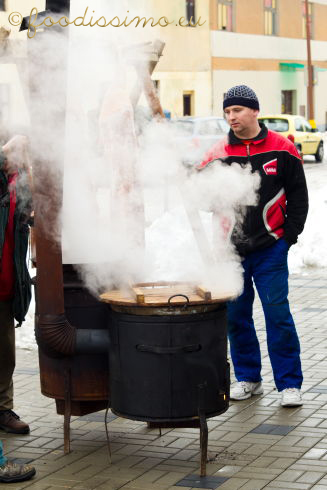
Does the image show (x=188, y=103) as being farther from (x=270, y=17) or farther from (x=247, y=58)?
(x=270, y=17)

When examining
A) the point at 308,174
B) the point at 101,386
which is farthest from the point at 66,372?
the point at 308,174

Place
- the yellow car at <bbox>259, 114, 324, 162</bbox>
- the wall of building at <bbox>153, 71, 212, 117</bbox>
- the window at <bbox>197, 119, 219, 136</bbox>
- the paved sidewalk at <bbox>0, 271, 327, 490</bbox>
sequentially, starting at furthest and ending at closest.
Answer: the wall of building at <bbox>153, 71, 212, 117</bbox> → the yellow car at <bbox>259, 114, 324, 162</bbox> → the window at <bbox>197, 119, 219, 136</bbox> → the paved sidewalk at <bbox>0, 271, 327, 490</bbox>

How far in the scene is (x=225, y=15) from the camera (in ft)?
130

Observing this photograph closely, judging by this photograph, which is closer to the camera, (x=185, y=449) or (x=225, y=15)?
(x=185, y=449)

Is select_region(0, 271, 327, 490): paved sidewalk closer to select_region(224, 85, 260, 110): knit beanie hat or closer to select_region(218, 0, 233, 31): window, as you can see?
select_region(224, 85, 260, 110): knit beanie hat

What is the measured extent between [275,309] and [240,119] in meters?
1.14

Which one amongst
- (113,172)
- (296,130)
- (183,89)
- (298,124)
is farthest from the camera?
(183,89)

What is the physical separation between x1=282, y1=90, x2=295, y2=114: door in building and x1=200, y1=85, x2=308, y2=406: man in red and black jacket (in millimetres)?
38851

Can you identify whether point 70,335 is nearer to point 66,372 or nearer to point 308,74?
point 66,372

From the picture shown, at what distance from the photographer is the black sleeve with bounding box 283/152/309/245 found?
19.9ft

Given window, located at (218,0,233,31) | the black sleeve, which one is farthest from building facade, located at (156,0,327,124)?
the black sleeve

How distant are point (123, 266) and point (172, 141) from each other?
2.88 feet

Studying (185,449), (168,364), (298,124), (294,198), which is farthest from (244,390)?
(298,124)

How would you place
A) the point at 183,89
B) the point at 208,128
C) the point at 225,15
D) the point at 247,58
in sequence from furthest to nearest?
1. the point at 247,58
2. the point at 225,15
3. the point at 183,89
4. the point at 208,128
